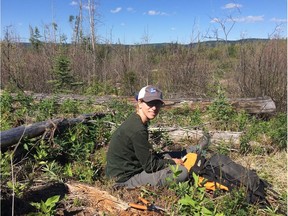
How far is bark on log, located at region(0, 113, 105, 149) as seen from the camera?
3.89 m

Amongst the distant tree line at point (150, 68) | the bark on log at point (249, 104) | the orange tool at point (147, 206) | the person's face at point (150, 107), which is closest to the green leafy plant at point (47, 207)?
the orange tool at point (147, 206)

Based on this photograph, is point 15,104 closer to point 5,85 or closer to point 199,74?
point 5,85

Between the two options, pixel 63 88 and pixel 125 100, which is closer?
pixel 125 100

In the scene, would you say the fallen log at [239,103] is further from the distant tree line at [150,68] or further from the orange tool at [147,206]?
the orange tool at [147,206]

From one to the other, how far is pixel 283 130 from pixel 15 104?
6.05m

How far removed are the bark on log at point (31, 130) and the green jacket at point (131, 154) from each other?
1.09 meters

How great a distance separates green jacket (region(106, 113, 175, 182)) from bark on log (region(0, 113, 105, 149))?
109 cm

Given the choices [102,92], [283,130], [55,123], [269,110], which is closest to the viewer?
[55,123]

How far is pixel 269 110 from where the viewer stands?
7.41 meters

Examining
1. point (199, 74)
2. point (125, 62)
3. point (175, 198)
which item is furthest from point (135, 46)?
point (175, 198)

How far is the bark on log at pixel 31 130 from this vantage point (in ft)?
12.8

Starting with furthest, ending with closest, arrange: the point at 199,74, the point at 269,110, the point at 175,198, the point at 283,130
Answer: the point at 199,74, the point at 269,110, the point at 283,130, the point at 175,198

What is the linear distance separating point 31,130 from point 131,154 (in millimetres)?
1568

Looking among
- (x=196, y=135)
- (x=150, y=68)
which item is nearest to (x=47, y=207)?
(x=196, y=135)
